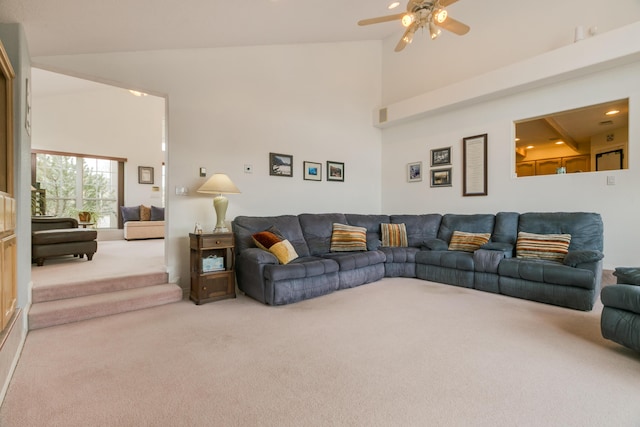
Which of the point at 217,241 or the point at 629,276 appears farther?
the point at 217,241

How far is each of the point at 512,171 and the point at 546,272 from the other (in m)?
1.78

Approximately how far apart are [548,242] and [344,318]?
2.66 metres

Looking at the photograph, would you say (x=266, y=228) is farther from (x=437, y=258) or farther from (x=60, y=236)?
(x=60, y=236)

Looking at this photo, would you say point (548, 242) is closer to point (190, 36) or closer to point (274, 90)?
point (274, 90)

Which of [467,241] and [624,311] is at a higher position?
[467,241]

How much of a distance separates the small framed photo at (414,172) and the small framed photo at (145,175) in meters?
6.81

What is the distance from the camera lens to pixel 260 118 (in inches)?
173

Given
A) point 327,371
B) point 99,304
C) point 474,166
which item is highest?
point 474,166

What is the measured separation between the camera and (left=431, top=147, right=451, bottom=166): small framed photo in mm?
5074

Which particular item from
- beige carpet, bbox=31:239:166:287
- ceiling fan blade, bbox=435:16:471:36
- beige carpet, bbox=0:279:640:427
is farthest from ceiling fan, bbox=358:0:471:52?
beige carpet, bbox=31:239:166:287

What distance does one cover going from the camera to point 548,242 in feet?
11.8

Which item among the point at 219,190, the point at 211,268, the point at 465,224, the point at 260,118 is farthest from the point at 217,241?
the point at 465,224

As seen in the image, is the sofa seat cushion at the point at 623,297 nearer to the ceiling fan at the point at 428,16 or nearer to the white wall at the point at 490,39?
the ceiling fan at the point at 428,16

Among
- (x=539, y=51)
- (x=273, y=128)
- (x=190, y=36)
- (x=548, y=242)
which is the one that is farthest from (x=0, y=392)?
(x=539, y=51)
